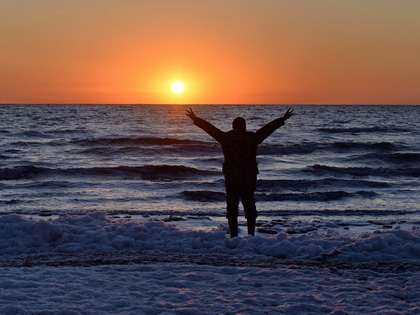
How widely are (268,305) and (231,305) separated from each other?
1.37ft

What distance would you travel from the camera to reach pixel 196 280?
6.12m

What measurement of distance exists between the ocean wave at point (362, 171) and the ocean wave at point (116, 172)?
548 cm

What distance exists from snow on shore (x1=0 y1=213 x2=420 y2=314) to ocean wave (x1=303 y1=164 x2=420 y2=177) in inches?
617

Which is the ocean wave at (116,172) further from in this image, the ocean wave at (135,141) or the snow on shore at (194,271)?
the snow on shore at (194,271)

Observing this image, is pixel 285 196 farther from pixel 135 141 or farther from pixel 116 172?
pixel 135 141

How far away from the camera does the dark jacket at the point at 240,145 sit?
27.1 feet

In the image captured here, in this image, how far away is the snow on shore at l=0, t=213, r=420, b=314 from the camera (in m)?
5.18

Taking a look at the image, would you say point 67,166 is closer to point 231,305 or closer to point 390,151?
point 231,305

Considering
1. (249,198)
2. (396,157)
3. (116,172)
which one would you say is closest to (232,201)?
(249,198)

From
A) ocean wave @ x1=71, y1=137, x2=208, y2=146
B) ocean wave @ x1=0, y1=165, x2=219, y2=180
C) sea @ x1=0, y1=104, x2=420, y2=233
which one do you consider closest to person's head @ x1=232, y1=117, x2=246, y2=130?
sea @ x1=0, y1=104, x2=420, y2=233

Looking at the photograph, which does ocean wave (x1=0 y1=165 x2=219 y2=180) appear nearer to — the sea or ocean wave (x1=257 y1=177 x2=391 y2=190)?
the sea

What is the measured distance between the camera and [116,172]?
2227 centimetres

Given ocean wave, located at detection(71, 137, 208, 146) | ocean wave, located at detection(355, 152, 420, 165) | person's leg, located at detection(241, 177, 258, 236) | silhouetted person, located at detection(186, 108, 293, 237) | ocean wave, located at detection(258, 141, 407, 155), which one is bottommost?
ocean wave, located at detection(355, 152, 420, 165)

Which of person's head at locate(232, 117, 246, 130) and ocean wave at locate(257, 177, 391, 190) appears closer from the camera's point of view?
person's head at locate(232, 117, 246, 130)
